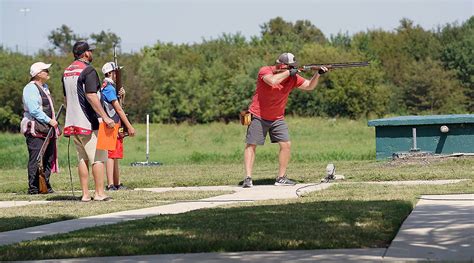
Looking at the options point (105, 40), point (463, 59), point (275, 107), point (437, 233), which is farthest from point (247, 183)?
point (105, 40)

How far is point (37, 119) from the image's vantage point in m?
16.7

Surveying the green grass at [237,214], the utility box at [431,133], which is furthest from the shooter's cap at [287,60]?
the utility box at [431,133]

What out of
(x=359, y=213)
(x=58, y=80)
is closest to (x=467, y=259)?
(x=359, y=213)

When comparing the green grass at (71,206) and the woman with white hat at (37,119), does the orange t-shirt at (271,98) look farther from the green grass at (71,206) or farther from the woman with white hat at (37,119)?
the woman with white hat at (37,119)

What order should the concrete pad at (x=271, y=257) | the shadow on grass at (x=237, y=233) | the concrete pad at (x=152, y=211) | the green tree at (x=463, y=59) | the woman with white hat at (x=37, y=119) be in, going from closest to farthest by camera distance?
the concrete pad at (x=271, y=257)
the shadow on grass at (x=237, y=233)
the concrete pad at (x=152, y=211)
the woman with white hat at (x=37, y=119)
the green tree at (x=463, y=59)

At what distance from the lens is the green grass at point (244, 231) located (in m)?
9.08

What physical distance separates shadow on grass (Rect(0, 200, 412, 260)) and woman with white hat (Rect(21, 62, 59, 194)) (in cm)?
Result: 535

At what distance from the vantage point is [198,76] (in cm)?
7331

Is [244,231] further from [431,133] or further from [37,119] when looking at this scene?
[431,133]

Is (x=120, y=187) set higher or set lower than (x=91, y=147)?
lower

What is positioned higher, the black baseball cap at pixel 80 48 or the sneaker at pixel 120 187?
the black baseball cap at pixel 80 48

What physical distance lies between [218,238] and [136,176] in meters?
9.91

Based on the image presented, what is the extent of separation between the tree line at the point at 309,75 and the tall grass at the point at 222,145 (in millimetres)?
12578

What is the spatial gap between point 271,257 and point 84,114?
6.43m
